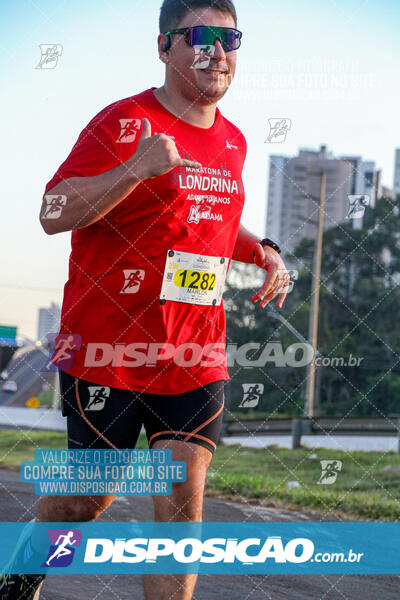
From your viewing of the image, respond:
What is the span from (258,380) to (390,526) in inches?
963

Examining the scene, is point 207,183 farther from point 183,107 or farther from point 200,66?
point 200,66

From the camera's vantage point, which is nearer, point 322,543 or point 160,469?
point 160,469

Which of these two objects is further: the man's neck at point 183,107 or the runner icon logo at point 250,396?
the runner icon logo at point 250,396

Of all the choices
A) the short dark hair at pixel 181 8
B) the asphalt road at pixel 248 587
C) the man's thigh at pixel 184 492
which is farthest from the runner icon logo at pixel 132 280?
the asphalt road at pixel 248 587

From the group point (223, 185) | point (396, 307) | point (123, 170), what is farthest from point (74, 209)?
point (396, 307)

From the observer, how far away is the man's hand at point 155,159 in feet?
8.90

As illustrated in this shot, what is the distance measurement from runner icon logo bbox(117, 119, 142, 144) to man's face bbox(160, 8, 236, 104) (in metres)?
0.26

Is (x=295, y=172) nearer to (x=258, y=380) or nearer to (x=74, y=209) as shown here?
(x=258, y=380)

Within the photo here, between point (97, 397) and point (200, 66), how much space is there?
3.89ft

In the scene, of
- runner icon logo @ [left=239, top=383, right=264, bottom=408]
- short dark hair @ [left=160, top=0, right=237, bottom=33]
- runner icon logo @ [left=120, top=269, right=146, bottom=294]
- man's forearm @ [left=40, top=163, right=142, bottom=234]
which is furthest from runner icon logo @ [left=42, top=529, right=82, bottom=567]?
runner icon logo @ [left=239, top=383, right=264, bottom=408]

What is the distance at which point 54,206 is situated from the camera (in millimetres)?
2818

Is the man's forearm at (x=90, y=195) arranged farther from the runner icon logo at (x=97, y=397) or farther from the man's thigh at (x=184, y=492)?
the man's thigh at (x=184, y=492)

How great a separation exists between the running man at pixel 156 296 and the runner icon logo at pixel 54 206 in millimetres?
24

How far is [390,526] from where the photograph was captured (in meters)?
7.10
